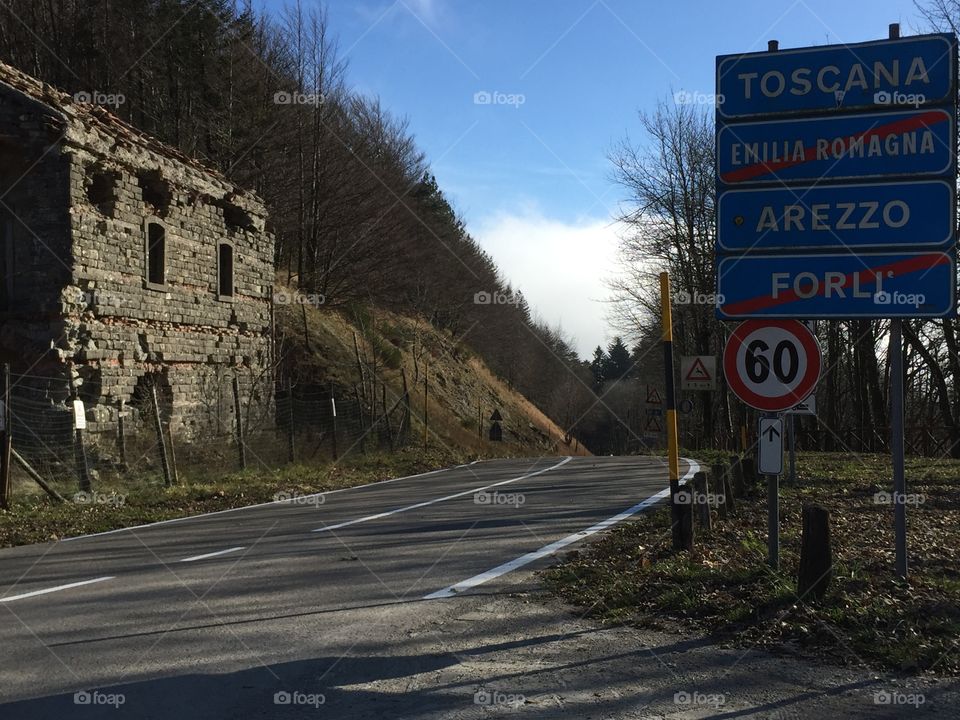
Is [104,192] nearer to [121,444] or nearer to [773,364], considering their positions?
[121,444]

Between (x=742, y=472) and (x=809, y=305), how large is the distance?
603 cm

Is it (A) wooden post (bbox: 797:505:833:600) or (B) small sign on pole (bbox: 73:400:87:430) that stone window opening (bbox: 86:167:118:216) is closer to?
(B) small sign on pole (bbox: 73:400:87:430)

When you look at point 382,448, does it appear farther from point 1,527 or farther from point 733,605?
point 733,605

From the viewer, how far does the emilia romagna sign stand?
7129 millimetres

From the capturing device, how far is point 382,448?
89.5 ft

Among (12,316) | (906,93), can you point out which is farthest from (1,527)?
(906,93)

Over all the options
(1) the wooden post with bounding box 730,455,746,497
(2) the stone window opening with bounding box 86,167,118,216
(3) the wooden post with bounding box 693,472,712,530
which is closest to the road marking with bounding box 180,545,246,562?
(3) the wooden post with bounding box 693,472,712,530

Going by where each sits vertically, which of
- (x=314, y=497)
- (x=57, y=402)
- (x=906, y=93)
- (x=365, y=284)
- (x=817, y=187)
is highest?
(x=365, y=284)

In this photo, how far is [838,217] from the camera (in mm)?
7352

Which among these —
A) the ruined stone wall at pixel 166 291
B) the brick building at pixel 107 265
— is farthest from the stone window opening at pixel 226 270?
the ruined stone wall at pixel 166 291

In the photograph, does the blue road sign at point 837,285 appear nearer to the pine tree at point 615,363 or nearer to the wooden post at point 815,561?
the wooden post at point 815,561

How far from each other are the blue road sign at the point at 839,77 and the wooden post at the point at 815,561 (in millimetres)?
3404

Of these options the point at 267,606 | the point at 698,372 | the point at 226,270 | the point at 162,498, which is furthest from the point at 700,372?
the point at 267,606

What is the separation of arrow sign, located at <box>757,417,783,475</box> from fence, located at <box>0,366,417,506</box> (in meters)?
11.1
